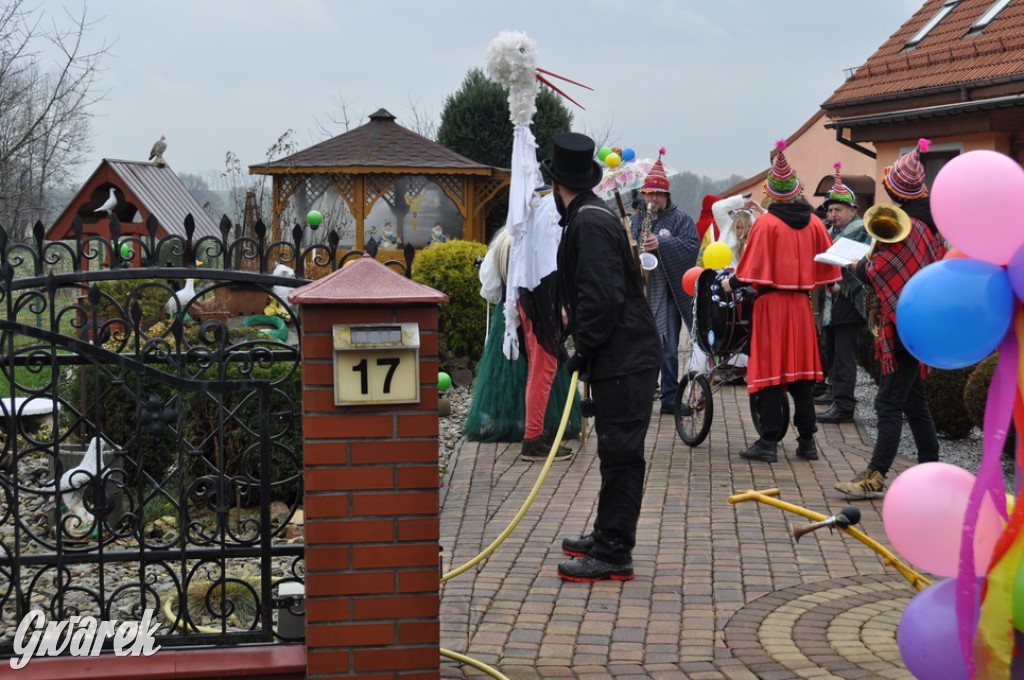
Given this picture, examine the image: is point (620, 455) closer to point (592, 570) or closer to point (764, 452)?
point (592, 570)

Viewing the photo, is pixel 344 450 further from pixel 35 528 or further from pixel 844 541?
pixel 35 528

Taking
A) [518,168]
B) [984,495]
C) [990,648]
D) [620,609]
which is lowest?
[620,609]

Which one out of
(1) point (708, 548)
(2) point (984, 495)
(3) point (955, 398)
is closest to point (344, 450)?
(2) point (984, 495)

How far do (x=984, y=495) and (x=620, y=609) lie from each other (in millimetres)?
2300

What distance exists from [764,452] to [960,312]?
5.38 meters

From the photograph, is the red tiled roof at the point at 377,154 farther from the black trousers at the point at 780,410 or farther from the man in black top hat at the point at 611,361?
the man in black top hat at the point at 611,361

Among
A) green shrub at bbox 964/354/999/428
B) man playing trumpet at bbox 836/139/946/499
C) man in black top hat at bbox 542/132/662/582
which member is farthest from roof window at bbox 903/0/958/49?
man in black top hat at bbox 542/132/662/582

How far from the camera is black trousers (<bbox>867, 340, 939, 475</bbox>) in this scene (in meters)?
6.97

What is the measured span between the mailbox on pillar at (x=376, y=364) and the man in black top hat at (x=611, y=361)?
71.3 inches

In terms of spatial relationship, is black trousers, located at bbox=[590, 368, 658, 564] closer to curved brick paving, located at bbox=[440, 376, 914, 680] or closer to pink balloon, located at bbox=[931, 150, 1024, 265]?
curved brick paving, located at bbox=[440, 376, 914, 680]

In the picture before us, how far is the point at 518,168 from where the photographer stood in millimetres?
8133

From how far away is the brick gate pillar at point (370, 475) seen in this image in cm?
367

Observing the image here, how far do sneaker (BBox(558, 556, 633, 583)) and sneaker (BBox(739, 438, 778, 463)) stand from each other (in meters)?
3.00

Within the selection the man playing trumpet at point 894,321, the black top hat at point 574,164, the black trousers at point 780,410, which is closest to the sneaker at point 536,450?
the black trousers at point 780,410
